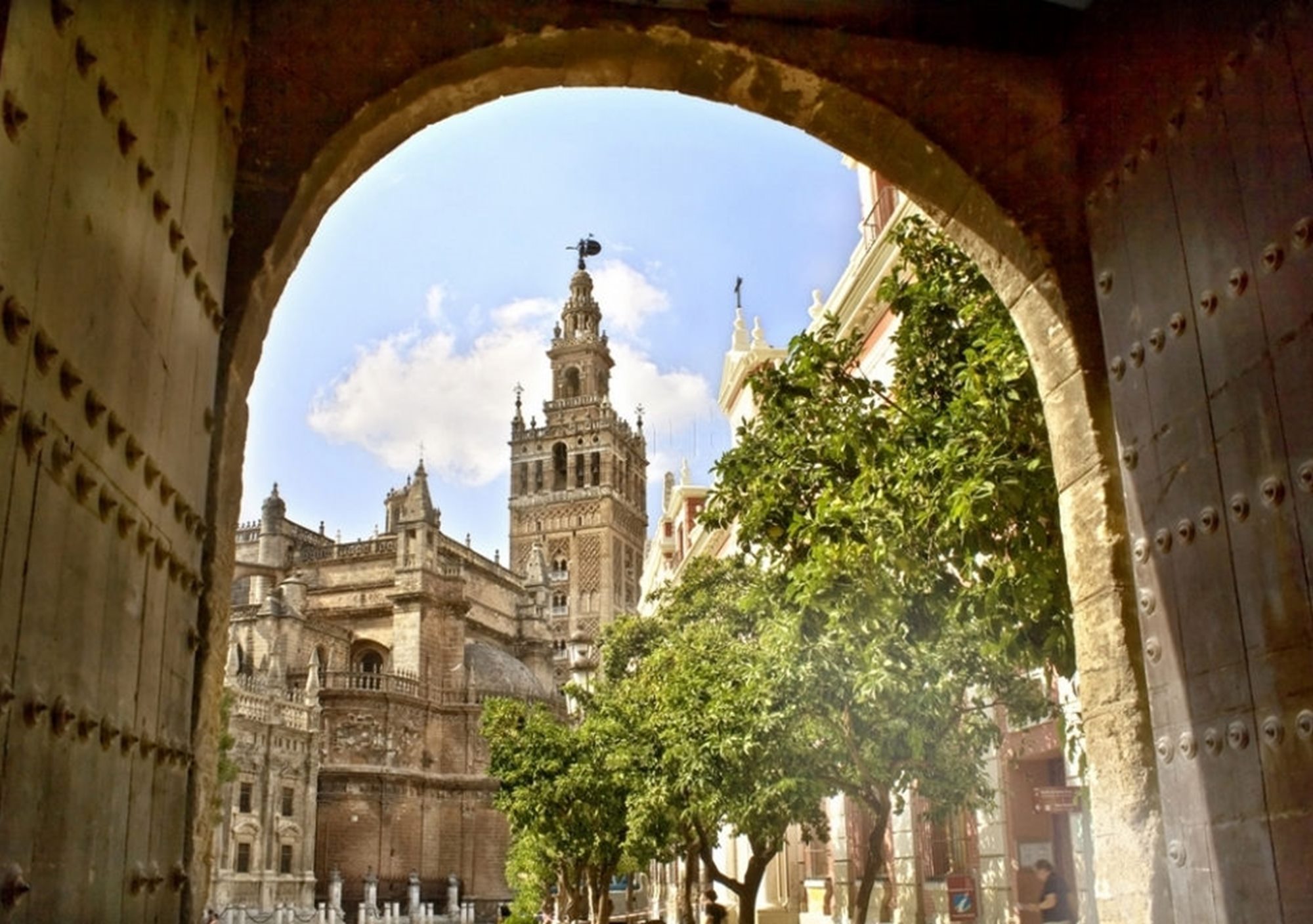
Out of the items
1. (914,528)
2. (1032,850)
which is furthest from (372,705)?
(914,528)

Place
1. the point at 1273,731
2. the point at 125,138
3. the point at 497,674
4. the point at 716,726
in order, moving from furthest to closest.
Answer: the point at 497,674 → the point at 716,726 → the point at 1273,731 → the point at 125,138

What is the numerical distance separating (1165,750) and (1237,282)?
1446mm

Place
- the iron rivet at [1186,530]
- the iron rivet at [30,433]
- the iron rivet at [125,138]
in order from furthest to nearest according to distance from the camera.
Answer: the iron rivet at [1186,530] → the iron rivet at [125,138] → the iron rivet at [30,433]

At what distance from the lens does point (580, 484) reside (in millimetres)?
78938

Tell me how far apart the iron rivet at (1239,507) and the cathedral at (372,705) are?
27.8 metres

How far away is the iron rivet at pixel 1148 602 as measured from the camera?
3910 millimetres

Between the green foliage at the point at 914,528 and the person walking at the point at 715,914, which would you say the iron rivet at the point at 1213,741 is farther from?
the person walking at the point at 715,914

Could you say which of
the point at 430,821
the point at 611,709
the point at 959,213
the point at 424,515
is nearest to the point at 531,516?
the point at 424,515

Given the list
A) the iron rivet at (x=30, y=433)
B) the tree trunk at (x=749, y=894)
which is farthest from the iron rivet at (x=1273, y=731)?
the tree trunk at (x=749, y=894)

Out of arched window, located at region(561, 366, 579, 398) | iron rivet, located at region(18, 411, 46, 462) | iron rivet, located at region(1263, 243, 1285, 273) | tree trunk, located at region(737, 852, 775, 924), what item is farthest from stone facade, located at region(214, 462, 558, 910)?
iron rivet, located at region(1263, 243, 1285, 273)

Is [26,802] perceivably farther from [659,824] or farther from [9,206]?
[659,824]

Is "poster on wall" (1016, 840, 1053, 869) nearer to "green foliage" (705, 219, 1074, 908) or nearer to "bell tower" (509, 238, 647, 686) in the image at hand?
"green foliage" (705, 219, 1074, 908)

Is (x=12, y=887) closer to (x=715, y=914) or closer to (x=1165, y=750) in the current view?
(x=1165, y=750)

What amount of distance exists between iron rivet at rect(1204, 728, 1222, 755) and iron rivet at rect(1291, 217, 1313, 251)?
1362mm
